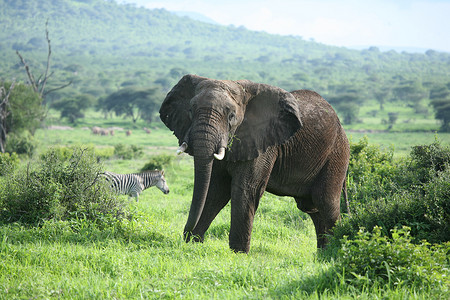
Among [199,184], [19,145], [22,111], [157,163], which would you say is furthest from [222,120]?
[22,111]

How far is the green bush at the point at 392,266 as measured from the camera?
423cm

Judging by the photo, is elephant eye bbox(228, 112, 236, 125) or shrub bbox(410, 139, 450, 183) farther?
shrub bbox(410, 139, 450, 183)

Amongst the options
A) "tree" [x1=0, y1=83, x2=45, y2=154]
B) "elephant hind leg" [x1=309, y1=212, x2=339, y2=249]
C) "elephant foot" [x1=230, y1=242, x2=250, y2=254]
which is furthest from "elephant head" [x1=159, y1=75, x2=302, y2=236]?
"tree" [x1=0, y1=83, x2=45, y2=154]

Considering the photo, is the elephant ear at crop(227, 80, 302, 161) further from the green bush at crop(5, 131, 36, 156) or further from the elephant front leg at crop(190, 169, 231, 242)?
the green bush at crop(5, 131, 36, 156)

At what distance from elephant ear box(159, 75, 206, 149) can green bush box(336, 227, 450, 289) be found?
247 cm

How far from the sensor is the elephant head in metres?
5.29

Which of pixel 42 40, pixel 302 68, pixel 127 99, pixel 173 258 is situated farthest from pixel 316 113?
pixel 42 40

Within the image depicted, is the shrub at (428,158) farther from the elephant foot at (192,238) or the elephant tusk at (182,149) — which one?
the elephant tusk at (182,149)

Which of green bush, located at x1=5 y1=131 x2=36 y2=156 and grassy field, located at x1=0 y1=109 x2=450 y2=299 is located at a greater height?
grassy field, located at x1=0 y1=109 x2=450 y2=299

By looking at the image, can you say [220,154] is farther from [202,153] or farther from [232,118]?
[232,118]

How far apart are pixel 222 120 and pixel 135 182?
7.47m

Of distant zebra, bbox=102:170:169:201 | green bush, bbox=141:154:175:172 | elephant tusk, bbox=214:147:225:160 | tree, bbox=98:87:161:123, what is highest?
elephant tusk, bbox=214:147:225:160

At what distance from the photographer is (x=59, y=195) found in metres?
6.42

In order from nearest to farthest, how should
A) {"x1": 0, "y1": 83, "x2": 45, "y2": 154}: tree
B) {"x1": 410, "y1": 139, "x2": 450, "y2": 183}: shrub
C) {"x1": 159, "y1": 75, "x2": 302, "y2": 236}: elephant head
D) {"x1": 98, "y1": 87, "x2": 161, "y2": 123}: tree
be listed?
{"x1": 159, "y1": 75, "x2": 302, "y2": 236}: elephant head
{"x1": 410, "y1": 139, "x2": 450, "y2": 183}: shrub
{"x1": 0, "y1": 83, "x2": 45, "y2": 154}: tree
{"x1": 98, "y1": 87, "x2": 161, "y2": 123}: tree
